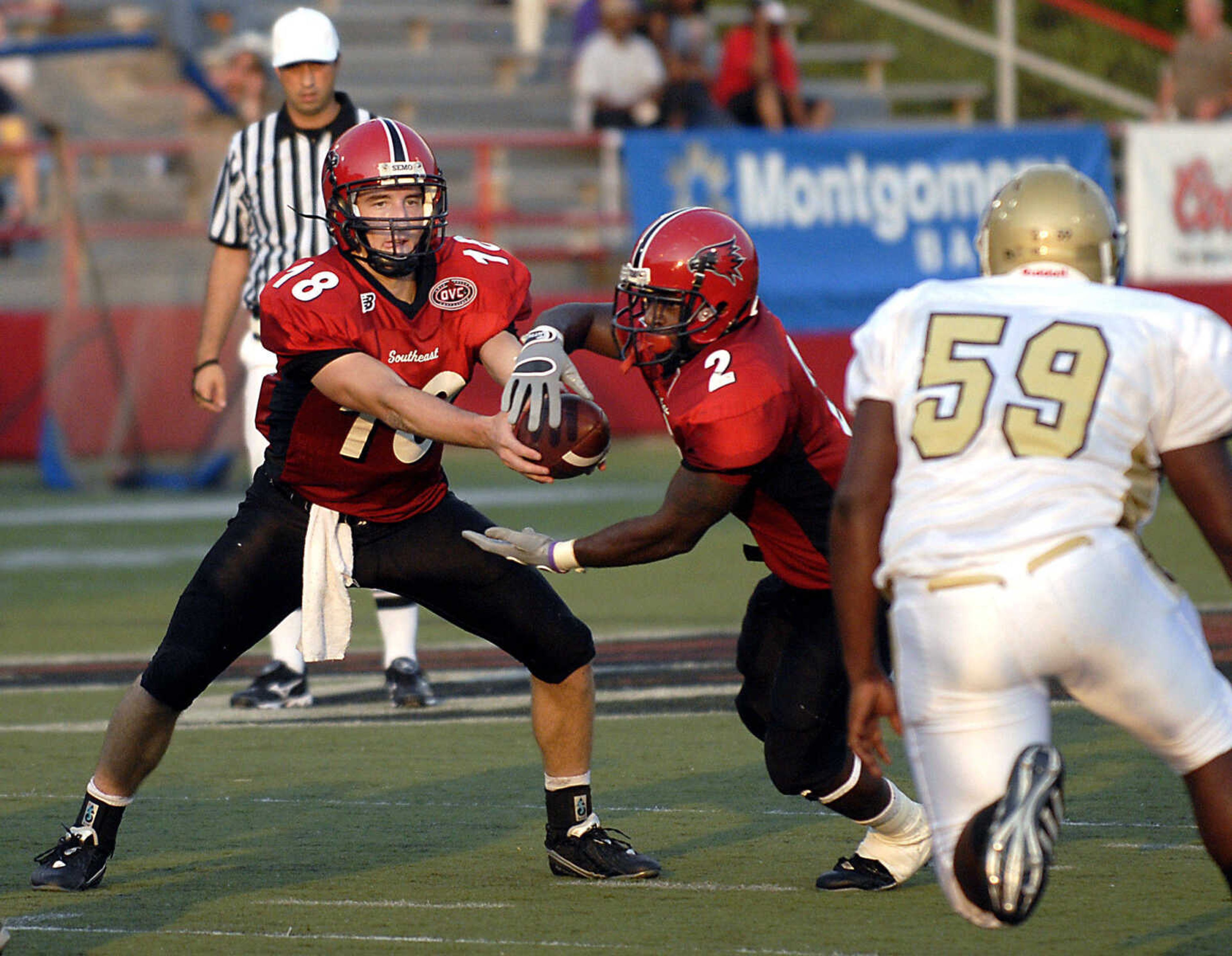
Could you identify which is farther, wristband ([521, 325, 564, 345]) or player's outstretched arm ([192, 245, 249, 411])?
player's outstretched arm ([192, 245, 249, 411])

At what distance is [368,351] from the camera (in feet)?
13.4

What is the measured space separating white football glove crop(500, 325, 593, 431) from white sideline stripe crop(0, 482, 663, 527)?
6.31 m

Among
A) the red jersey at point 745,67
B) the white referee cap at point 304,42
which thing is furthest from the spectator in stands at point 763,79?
the white referee cap at point 304,42

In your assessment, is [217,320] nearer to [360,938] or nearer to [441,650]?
[441,650]

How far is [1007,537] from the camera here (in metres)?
2.84

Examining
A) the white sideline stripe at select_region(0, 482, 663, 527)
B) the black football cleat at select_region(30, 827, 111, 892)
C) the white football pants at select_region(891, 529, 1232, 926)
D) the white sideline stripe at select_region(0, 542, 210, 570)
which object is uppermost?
the white football pants at select_region(891, 529, 1232, 926)

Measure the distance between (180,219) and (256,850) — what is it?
958 centimetres

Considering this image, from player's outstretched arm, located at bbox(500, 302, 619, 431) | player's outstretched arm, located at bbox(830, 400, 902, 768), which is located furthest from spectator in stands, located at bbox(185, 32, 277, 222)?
player's outstretched arm, located at bbox(830, 400, 902, 768)

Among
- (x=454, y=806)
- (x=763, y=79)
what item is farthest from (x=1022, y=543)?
(x=763, y=79)

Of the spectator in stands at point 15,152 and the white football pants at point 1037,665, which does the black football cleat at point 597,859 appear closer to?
the white football pants at point 1037,665

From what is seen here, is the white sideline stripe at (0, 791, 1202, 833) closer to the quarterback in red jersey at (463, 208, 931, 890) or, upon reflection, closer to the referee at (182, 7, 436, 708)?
the quarterback in red jersey at (463, 208, 931, 890)

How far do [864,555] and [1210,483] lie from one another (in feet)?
1.78

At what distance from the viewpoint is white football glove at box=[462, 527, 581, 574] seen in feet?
12.4

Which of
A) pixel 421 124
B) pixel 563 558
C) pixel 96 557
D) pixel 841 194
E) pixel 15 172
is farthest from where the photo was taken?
pixel 421 124
